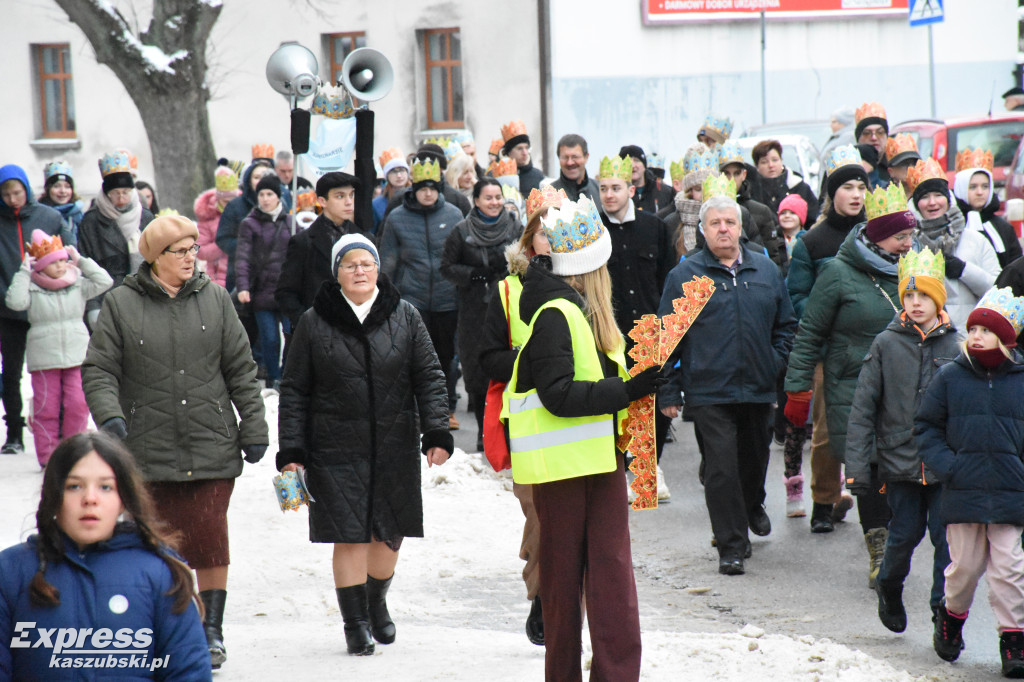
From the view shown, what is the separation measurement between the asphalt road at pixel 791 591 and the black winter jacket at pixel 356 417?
158cm

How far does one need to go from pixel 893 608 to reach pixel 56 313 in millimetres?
6298

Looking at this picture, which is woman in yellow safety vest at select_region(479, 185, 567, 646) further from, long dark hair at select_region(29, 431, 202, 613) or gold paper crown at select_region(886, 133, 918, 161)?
gold paper crown at select_region(886, 133, 918, 161)

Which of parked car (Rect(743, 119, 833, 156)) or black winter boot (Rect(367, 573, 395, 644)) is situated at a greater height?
parked car (Rect(743, 119, 833, 156))

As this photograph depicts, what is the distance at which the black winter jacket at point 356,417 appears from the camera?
602 centimetres

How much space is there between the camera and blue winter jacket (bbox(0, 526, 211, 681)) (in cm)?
339

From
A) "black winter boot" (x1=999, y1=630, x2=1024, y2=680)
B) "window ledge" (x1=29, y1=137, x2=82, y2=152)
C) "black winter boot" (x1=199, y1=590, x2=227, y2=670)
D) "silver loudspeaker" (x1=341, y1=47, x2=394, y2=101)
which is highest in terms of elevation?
"window ledge" (x1=29, y1=137, x2=82, y2=152)

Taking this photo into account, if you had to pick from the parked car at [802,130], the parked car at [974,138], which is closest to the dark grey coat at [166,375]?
the parked car at [974,138]

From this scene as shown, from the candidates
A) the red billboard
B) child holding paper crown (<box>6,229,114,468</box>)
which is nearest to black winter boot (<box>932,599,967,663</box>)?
child holding paper crown (<box>6,229,114,468</box>)

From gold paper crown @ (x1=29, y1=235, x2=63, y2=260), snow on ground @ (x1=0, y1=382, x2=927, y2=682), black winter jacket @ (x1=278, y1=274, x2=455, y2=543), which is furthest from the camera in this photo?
gold paper crown @ (x1=29, y1=235, x2=63, y2=260)

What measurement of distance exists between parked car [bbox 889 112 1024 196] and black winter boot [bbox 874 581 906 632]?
1104 cm

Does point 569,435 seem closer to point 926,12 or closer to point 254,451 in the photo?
point 254,451

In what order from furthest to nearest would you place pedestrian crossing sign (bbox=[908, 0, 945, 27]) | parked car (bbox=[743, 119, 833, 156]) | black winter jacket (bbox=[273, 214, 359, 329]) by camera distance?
1. parked car (bbox=[743, 119, 833, 156])
2. pedestrian crossing sign (bbox=[908, 0, 945, 27])
3. black winter jacket (bbox=[273, 214, 359, 329])

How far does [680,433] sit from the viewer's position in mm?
11688

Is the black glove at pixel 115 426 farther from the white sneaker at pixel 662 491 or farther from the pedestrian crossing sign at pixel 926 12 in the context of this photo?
the pedestrian crossing sign at pixel 926 12
